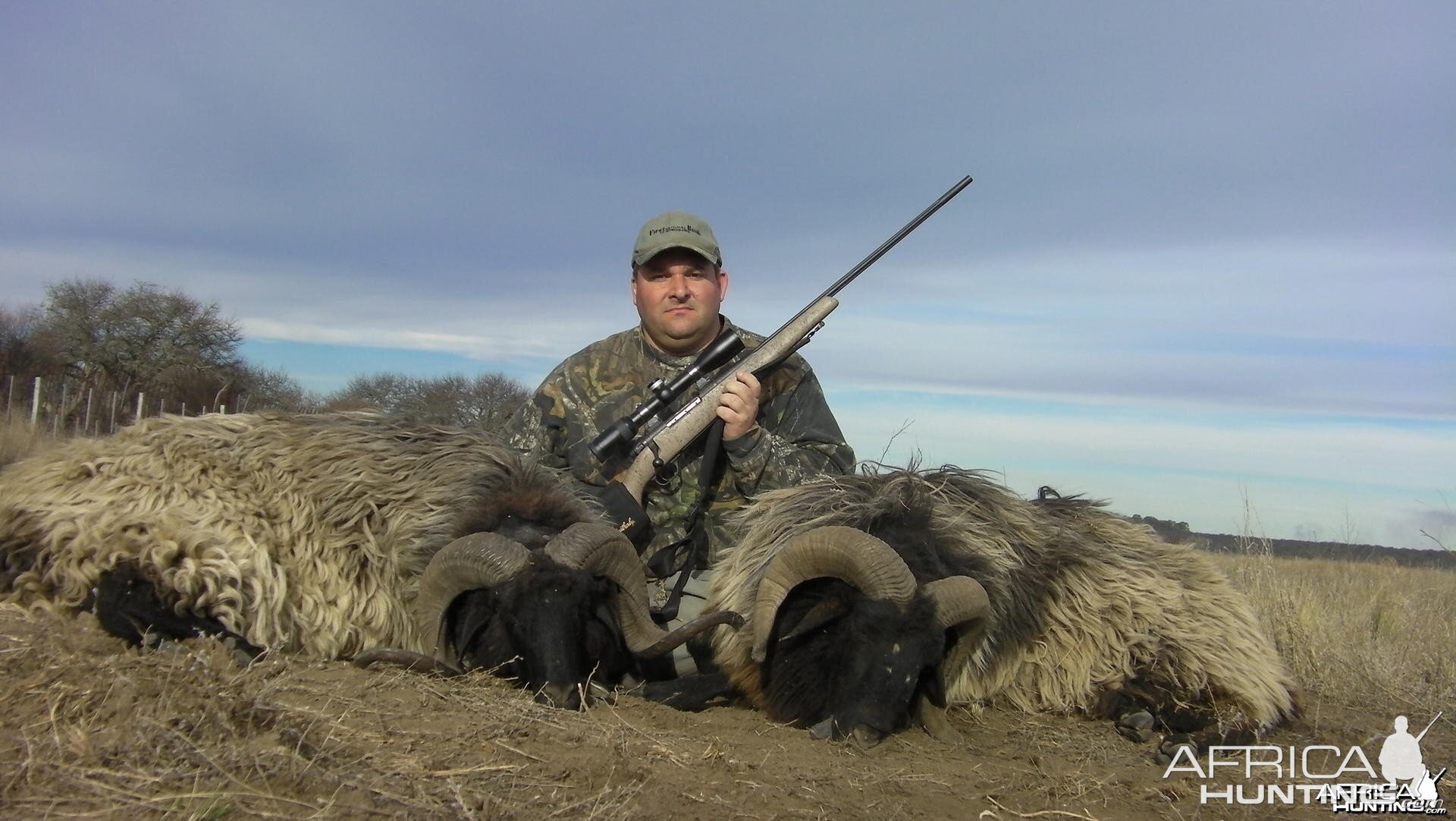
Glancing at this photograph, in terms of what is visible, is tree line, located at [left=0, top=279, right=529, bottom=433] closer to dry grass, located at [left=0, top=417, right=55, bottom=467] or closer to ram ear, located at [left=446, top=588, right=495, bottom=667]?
dry grass, located at [left=0, top=417, right=55, bottom=467]

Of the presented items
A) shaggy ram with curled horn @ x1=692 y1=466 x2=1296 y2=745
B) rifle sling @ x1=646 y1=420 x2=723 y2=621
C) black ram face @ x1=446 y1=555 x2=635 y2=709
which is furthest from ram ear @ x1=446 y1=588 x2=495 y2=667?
rifle sling @ x1=646 y1=420 x2=723 y2=621

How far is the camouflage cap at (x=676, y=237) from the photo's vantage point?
22.1ft

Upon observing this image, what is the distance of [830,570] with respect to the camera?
464cm

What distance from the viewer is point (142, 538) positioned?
14.8 ft

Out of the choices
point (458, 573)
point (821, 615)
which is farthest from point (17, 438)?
point (821, 615)

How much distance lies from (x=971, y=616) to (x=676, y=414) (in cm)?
244

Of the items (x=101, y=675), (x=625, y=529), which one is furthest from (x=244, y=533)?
(x=625, y=529)

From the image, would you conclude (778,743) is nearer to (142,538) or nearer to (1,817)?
(1,817)

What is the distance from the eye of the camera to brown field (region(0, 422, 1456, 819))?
277cm

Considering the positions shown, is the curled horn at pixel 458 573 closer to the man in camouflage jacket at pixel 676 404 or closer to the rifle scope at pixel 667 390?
the rifle scope at pixel 667 390
